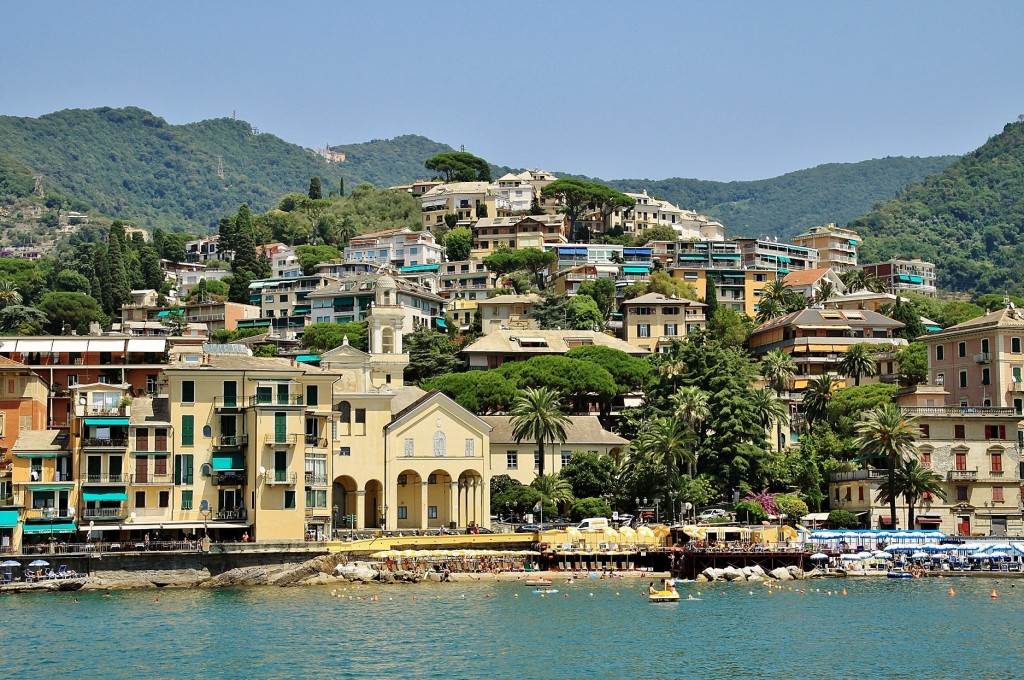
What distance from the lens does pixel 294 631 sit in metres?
57.1

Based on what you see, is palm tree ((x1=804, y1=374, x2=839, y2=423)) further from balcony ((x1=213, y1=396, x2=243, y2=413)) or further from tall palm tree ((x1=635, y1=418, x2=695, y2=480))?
balcony ((x1=213, y1=396, x2=243, y2=413))

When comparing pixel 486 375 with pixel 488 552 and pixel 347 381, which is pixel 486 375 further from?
pixel 488 552

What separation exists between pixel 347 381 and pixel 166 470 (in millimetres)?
14835

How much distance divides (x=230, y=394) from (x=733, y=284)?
88982 mm

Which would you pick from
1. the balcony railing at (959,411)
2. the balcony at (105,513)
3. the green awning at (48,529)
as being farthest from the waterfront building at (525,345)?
the green awning at (48,529)

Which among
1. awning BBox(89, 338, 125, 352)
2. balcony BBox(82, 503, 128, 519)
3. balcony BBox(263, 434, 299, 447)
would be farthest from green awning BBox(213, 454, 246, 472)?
awning BBox(89, 338, 125, 352)

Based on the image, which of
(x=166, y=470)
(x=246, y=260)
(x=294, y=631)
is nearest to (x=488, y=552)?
(x=166, y=470)

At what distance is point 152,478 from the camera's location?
75875 mm

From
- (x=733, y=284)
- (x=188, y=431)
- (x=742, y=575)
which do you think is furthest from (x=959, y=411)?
(x=733, y=284)

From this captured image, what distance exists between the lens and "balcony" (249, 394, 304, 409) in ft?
250

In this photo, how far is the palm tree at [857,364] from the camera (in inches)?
4414

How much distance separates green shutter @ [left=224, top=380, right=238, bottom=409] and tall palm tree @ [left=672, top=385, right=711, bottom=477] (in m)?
28.9

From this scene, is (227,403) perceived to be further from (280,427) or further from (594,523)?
(594,523)

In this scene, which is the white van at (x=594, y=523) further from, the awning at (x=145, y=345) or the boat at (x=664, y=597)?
the awning at (x=145, y=345)
